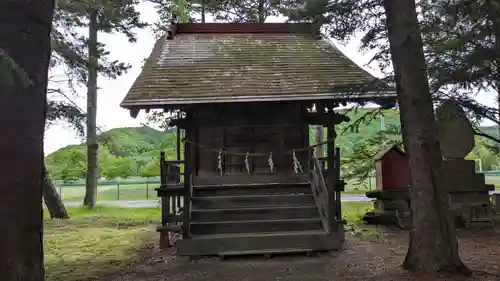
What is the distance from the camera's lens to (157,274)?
248 inches

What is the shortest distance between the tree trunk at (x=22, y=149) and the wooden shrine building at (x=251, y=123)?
14.4 feet

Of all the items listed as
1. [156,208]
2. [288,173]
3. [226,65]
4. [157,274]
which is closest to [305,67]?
[226,65]

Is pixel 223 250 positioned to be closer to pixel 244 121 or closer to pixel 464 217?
pixel 244 121

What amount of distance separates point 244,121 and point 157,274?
5186 millimetres

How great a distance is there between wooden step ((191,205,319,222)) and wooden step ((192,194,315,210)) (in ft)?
0.86

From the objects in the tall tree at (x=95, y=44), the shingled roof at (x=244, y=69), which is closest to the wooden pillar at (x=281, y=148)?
the shingled roof at (x=244, y=69)

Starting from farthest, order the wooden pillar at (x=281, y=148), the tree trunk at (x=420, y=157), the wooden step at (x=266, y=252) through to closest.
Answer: the wooden pillar at (x=281, y=148), the wooden step at (x=266, y=252), the tree trunk at (x=420, y=157)

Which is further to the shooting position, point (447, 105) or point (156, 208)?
point (156, 208)

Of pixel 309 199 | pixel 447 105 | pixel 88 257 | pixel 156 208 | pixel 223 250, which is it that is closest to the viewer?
pixel 447 105

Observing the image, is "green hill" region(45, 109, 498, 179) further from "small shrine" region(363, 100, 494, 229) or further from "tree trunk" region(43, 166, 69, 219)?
"small shrine" region(363, 100, 494, 229)

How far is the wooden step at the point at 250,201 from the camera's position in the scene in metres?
8.70

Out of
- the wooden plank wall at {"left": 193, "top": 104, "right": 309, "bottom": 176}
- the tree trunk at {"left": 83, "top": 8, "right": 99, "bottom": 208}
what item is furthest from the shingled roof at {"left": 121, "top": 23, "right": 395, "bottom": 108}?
the tree trunk at {"left": 83, "top": 8, "right": 99, "bottom": 208}

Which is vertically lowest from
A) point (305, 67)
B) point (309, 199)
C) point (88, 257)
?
point (88, 257)

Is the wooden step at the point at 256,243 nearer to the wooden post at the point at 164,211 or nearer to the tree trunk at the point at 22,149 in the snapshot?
the wooden post at the point at 164,211
